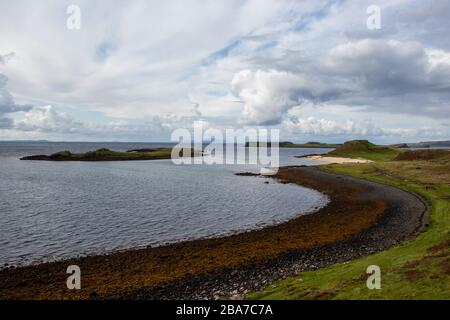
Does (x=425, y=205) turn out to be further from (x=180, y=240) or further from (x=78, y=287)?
(x=78, y=287)

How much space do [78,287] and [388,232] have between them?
91.3ft

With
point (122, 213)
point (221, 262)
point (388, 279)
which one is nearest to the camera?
point (388, 279)

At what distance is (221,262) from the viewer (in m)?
24.9

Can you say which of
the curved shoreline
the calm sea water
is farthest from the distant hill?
the curved shoreline

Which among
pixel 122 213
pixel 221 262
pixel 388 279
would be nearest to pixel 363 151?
pixel 122 213

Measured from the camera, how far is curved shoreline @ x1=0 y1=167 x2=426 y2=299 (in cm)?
1995

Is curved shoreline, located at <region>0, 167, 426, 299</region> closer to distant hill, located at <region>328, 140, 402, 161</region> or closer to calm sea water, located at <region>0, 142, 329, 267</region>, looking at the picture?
calm sea water, located at <region>0, 142, 329, 267</region>

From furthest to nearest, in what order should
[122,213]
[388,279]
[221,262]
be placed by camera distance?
[122,213] < [221,262] < [388,279]

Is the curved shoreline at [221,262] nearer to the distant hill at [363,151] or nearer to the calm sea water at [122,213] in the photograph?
the calm sea water at [122,213]

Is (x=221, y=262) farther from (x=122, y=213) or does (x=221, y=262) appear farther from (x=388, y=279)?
(x=122, y=213)

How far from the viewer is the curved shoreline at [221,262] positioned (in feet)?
65.5

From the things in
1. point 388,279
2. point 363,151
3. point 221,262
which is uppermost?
point 363,151

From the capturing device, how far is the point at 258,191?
2522 inches
